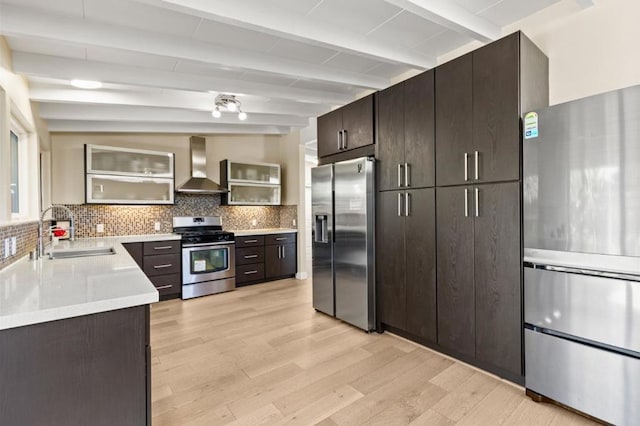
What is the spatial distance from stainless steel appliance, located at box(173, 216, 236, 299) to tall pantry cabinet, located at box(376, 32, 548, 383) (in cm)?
260

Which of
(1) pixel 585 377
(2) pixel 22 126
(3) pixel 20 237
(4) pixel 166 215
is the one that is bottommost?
(1) pixel 585 377

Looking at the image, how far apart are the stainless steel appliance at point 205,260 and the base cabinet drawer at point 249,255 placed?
0.15 meters

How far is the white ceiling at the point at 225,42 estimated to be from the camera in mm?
2072

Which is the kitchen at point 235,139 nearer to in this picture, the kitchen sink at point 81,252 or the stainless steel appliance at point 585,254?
the kitchen sink at point 81,252

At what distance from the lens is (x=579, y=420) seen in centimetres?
181

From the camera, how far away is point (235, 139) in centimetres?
562

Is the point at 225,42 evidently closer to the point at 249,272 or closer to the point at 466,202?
the point at 466,202

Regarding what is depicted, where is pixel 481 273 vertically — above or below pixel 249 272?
above

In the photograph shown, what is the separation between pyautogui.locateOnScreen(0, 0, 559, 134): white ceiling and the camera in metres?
2.07

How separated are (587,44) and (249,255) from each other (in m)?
4.55

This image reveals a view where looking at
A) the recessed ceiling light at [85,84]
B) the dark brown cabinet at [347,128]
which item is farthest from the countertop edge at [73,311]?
the recessed ceiling light at [85,84]

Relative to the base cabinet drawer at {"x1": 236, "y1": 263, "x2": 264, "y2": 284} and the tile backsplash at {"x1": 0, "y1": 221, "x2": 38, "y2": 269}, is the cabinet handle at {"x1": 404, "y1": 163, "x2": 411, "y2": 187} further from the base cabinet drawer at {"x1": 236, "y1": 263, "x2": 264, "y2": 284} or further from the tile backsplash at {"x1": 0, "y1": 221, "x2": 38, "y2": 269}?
→ the base cabinet drawer at {"x1": 236, "y1": 263, "x2": 264, "y2": 284}

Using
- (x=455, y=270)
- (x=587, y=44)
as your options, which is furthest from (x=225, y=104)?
(x=587, y=44)

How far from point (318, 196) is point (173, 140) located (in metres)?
2.85
